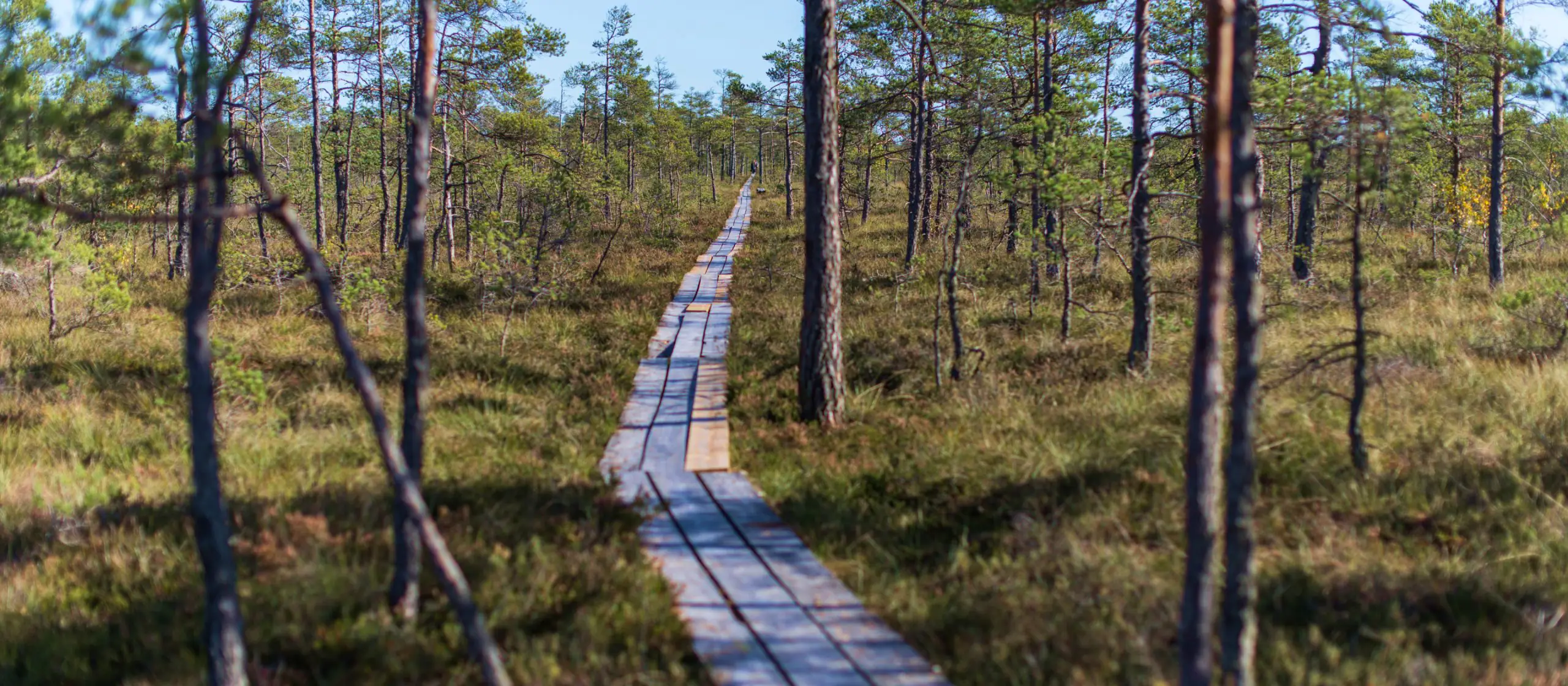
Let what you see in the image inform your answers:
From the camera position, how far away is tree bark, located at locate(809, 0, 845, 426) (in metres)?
8.38

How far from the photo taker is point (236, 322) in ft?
44.9

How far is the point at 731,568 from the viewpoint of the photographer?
5469 millimetres

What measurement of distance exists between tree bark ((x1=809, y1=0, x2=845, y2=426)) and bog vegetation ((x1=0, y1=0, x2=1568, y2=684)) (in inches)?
1.6

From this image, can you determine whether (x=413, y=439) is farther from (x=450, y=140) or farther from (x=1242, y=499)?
(x=450, y=140)

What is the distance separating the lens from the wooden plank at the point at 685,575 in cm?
504

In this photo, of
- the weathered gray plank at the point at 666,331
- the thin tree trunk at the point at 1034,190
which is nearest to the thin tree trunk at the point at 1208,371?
the thin tree trunk at the point at 1034,190

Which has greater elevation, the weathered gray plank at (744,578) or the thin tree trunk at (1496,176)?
the thin tree trunk at (1496,176)

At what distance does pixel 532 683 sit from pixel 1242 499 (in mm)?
3251

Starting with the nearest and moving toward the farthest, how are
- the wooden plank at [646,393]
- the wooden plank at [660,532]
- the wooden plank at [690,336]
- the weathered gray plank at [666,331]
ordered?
1. the wooden plank at [660,532]
2. the wooden plank at [646,393]
3. the wooden plank at [690,336]
4. the weathered gray plank at [666,331]

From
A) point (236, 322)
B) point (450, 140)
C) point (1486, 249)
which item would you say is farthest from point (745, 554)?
point (450, 140)

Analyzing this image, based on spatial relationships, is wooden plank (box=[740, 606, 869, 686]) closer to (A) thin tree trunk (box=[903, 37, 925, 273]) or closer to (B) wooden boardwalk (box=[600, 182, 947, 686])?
(B) wooden boardwalk (box=[600, 182, 947, 686])

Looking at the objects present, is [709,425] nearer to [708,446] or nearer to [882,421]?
[708,446]

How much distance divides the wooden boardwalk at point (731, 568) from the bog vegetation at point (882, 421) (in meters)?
0.22

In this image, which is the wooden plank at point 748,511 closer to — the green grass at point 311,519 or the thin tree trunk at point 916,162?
the green grass at point 311,519
